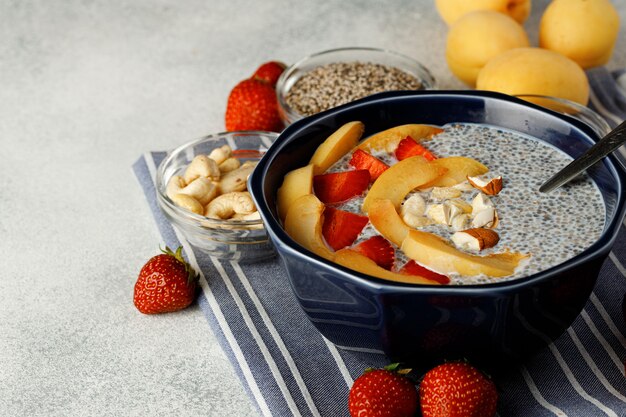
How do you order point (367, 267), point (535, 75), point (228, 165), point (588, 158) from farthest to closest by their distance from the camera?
1. point (535, 75)
2. point (228, 165)
3. point (588, 158)
4. point (367, 267)

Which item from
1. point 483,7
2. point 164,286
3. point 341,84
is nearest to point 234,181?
point 164,286

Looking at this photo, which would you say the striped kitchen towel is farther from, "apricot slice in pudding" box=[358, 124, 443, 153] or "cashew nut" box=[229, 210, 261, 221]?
"apricot slice in pudding" box=[358, 124, 443, 153]

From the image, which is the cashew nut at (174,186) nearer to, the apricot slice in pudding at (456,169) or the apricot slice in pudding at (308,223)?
the apricot slice in pudding at (308,223)

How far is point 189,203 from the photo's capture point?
5.32 ft

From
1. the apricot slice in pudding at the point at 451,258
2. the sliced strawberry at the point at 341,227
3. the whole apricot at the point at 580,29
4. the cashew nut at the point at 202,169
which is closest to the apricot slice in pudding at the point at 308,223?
the sliced strawberry at the point at 341,227

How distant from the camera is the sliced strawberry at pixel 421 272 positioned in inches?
49.1

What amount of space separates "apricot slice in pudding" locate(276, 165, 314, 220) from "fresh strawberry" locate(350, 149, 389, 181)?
0.27 ft

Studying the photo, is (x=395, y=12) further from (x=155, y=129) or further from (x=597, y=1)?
(x=155, y=129)

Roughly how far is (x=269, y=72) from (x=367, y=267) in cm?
100

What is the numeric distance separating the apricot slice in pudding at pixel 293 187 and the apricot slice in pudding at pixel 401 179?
94 millimetres

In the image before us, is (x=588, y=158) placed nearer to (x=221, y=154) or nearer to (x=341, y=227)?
(x=341, y=227)

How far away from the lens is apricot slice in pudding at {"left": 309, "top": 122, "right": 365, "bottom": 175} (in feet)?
4.90

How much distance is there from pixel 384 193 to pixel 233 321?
33 centimetres

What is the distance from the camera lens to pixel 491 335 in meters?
1.23
